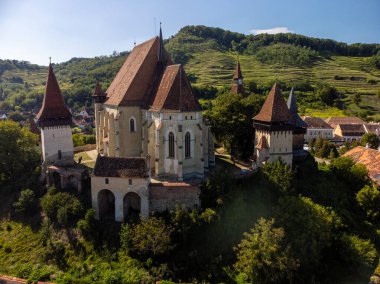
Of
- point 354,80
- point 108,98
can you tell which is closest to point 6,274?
point 108,98

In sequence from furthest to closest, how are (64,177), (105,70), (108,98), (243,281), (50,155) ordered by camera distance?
(105,70)
(108,98)
(50,155)
(64,177)
(243,281)

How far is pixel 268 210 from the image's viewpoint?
32875 mm

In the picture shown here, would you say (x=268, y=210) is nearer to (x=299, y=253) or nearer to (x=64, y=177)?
(x=299, y=253)

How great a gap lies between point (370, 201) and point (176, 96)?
977 inches

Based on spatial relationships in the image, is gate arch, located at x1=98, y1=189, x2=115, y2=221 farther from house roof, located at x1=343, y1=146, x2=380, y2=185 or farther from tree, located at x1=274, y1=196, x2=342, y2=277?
house roof, located at x1=343, y1=146, x2=380, y2=185

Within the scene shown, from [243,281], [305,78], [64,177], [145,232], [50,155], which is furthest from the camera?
[305,78]

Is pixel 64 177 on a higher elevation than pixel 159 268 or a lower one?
higher

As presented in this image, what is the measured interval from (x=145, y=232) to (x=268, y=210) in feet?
39.5

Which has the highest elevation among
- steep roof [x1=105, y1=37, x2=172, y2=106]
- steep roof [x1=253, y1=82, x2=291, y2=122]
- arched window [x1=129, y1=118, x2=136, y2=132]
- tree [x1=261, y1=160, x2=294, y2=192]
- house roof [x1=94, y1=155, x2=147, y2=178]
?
steep roof [x1=105, y1=37, x2=172, y2=106]

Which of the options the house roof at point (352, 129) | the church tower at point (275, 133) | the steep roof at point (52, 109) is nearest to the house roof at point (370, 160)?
the church tower at point (275, 133)

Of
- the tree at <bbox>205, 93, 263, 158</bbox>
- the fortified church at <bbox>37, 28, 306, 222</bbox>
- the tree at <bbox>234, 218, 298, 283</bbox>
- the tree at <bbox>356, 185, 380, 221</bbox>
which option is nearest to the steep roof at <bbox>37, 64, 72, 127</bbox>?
the fortified church at <bbox>37, 28, 306, 222</bbox>

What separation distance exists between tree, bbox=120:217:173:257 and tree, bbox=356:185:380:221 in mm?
23129

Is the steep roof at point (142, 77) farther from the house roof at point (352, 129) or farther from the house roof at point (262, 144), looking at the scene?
the house roof at point (352, 129)

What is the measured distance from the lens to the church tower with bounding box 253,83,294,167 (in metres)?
36.9
